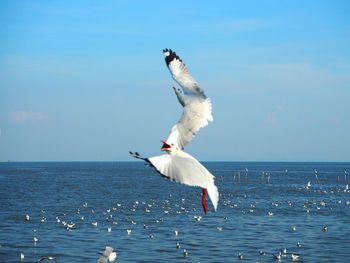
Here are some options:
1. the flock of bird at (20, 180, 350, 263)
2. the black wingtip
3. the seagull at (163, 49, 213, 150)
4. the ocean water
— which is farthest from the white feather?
the flock of bird at (20, 180, 350, 263)

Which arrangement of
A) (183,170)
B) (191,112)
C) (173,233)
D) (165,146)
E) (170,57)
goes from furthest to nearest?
1. (173,233)
2. (170,57)
3. (191,112)
4. (165,146)
5. (183,170)

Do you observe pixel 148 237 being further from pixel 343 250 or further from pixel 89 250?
pixel 343 250

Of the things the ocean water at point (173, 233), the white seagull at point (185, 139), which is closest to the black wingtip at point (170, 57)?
the white seagull at point (185, 139)

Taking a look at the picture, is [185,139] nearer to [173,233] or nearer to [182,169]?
[182,169]

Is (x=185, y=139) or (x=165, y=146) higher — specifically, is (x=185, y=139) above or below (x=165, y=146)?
above

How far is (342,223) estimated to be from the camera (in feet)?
128

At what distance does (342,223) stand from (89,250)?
72.9ft

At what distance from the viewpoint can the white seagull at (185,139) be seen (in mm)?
5852

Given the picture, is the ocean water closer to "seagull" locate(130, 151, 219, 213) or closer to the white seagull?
the white seagull

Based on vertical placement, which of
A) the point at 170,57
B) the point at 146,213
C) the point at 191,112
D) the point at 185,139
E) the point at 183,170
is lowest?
the point at 183,170

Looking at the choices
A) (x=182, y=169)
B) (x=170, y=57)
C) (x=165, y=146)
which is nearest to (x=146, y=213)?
(x=170, y=57)

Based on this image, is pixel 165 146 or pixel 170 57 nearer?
pixel 165 146

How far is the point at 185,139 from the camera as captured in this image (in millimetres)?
7555

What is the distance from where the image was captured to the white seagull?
5.85 meters
